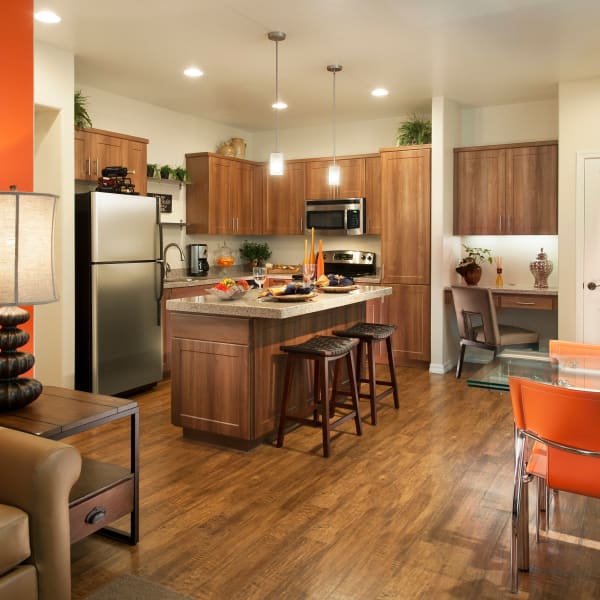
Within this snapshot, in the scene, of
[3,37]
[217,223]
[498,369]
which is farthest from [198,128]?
[498,369]

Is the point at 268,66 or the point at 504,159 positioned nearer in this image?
the point at 268,66

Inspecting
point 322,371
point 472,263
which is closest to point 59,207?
point 322,371

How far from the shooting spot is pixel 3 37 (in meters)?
3.17

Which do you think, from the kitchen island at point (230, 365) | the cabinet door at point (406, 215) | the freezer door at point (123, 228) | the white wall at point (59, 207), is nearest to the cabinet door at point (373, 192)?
the cabinet door at point (406, 215)

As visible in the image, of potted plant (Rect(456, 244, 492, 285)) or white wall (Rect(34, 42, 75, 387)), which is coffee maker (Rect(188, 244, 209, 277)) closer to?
white wall (Rect(34, 42, 75, 387))

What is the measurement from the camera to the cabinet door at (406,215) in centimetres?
624

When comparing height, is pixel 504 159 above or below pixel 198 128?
below

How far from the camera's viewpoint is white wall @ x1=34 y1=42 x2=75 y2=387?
4.70 metres

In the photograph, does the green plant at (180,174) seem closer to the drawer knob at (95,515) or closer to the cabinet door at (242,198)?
the cabinet door at (242,198)

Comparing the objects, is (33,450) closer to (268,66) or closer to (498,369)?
(498,369)

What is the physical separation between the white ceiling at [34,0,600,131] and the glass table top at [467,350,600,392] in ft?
7.17

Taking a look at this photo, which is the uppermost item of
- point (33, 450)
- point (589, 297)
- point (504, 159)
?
point (504, 159)

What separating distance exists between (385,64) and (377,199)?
2.01 meters

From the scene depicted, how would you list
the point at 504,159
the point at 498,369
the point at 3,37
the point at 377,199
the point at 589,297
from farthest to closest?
1. the point at 377,199
2. the point at 504,159
3. the point at 589,297
4. the point at 3,37
5. the point at 498,369
